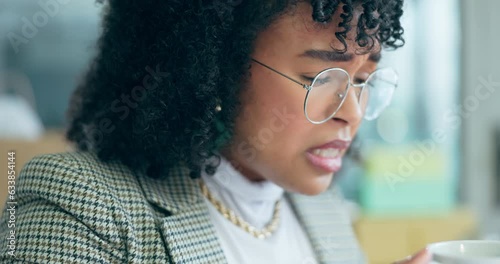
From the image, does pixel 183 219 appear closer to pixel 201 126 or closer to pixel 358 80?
pixel 201 126

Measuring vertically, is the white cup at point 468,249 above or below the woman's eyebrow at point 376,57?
below

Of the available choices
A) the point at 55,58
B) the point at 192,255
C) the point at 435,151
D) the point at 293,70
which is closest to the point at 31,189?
the point at 192,255

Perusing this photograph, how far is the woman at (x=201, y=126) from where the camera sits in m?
0.98

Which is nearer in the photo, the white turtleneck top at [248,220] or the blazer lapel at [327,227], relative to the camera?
the white turtleneck top at [248,220]

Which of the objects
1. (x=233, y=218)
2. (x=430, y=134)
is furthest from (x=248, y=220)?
(x=430, y=134)

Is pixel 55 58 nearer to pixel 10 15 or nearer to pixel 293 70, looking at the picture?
pixel 10 15

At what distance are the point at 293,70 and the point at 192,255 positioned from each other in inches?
12.9

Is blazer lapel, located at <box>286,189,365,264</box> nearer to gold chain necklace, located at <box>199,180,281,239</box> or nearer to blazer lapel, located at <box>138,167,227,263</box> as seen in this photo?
gold chain necklace, located at <box>199,180,281,239</box>

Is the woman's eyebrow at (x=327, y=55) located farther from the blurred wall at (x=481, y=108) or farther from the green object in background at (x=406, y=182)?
the blurred wall at (x=481, y=108)

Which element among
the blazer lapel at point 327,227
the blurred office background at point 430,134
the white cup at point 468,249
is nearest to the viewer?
the white cup at point 468,249

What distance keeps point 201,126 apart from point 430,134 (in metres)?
2.20

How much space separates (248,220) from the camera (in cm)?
120

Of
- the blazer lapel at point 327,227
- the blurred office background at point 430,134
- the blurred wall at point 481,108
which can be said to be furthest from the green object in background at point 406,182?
the blazer lapel at point 327,227

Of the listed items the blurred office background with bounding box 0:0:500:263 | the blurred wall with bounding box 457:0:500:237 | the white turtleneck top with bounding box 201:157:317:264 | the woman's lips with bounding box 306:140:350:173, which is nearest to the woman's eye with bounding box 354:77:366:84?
the woman's lips with bounding box 306:140:350:173
